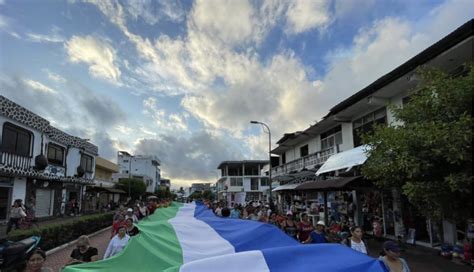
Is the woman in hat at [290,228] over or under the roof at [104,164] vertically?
under

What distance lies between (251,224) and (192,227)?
1.59 metres

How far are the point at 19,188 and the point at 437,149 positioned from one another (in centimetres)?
2424

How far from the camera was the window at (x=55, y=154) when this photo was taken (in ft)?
90.2

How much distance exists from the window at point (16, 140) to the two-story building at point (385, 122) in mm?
17037

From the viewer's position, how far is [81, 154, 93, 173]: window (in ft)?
115

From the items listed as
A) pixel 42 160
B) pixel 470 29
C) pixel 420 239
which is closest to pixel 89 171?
pixel 42 160

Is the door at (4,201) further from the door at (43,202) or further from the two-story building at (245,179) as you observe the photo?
the two-story building at (245,179)

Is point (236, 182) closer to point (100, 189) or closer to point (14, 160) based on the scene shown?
point (100, 189)

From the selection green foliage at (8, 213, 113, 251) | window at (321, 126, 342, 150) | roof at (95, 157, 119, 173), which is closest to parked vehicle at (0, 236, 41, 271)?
green foliage at (8, 213, 113, 251)

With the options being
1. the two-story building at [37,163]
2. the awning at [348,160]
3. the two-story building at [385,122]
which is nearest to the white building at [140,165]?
the two-story building at [37,163]

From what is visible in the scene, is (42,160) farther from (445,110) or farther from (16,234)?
(445,110)

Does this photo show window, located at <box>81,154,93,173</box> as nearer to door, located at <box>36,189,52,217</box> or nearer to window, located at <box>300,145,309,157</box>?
door, located at <box>36,189,52,217</box>

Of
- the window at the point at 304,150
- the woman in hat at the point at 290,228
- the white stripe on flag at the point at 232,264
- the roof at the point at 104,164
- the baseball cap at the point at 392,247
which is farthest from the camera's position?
the roof at the point at 104,164

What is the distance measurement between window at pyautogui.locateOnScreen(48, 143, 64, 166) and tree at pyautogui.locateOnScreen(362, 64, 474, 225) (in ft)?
87.4
